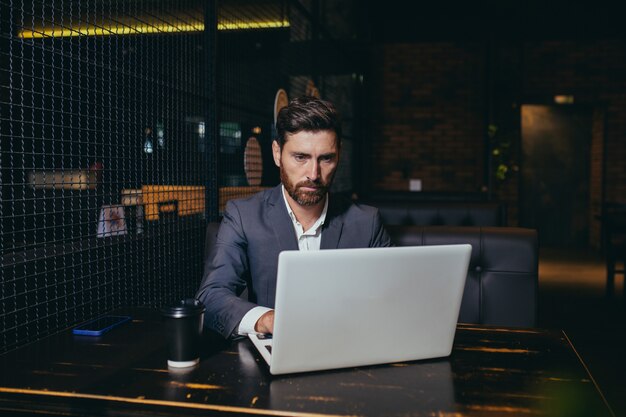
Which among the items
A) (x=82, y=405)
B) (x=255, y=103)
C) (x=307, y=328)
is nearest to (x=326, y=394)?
(x=307, y=328)

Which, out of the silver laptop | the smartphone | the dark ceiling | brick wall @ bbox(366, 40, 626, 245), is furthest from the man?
brick wall @ bbox(366, 40, 626, 245)

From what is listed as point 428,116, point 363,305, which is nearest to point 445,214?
point 363,305

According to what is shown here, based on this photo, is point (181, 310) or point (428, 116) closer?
point (181, 310)

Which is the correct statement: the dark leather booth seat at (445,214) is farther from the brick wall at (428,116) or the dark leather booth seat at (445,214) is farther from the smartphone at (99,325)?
the brick wall at (428,116)

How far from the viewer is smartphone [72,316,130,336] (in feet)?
4.46

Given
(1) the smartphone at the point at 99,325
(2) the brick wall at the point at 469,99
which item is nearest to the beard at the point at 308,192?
(1) the smartphone at the point at 99,325

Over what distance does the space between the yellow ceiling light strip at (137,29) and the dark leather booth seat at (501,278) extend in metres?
1.38

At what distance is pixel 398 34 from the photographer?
24.9 ft

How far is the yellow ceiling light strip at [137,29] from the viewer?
1515 millimetres

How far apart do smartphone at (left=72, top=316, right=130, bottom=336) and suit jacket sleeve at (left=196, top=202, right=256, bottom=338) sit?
0.22m

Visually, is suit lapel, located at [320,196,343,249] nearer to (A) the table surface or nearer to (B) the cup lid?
(A) the table surface

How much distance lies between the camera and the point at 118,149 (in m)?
1.86

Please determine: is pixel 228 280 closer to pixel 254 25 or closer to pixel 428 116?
pixel 254 25

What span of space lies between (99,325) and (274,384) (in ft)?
1.97
